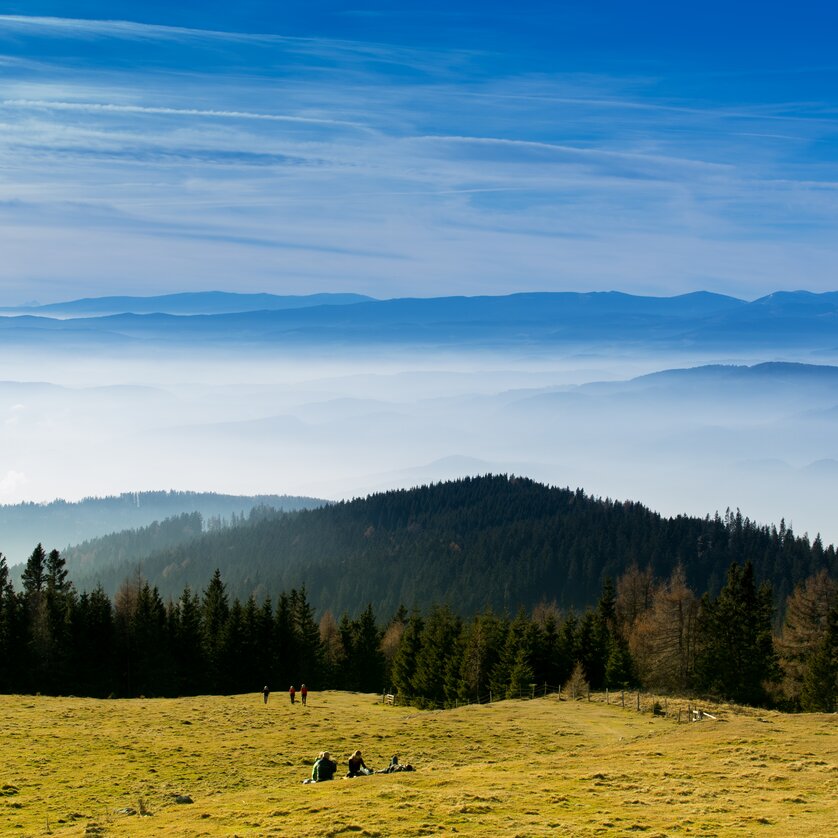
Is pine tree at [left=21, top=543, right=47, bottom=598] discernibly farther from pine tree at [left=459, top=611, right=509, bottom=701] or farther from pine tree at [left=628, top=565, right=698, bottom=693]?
pine tree at [left=628, top=565, right=698, bottom=693]

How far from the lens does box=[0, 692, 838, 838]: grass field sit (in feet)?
93.7

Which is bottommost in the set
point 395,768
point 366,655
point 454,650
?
point 366,655

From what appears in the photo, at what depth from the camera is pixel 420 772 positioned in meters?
39.2

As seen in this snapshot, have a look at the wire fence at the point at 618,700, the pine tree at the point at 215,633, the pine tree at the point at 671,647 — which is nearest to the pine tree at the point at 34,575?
the pine tree at the point at 215,633

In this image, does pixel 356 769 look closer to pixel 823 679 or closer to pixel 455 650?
pixel 455 650

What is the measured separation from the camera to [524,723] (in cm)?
5822

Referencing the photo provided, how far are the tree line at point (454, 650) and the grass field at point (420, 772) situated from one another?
68.3 ft

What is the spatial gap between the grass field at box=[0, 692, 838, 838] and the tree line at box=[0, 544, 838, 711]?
20.8 meters

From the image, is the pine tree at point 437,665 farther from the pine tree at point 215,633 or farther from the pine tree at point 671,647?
the pine tree at point 215,633

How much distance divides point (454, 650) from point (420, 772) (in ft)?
178

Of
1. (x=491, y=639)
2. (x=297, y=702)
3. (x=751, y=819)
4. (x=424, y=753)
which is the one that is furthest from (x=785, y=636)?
(x=751, y=819)

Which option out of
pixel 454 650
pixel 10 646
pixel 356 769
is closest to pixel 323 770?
pixel 356 769

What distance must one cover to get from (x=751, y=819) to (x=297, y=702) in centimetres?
5092

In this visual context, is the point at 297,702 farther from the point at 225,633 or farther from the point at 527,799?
the point at 527,799
